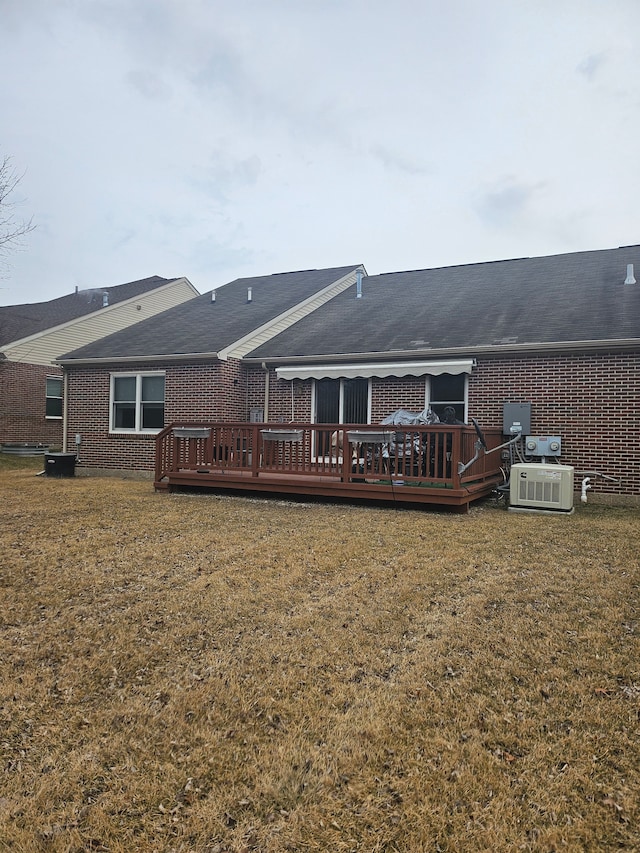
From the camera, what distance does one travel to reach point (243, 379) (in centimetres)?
1326

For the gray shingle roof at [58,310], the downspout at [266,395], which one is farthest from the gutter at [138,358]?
the gray shingle roof at [58,310]

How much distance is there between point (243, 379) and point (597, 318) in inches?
316

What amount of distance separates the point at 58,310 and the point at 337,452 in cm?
1888

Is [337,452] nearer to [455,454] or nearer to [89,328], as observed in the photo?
[455,454]

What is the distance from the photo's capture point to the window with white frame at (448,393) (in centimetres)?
1111

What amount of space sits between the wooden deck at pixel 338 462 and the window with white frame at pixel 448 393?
1.09 m

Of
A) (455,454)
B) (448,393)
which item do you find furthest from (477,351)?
(455,454)

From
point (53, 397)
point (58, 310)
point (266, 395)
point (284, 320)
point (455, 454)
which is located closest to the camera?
point (455, 454)

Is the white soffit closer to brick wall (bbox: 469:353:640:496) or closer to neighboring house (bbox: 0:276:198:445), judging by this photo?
brick wall (bbox: 469:353:640:496)

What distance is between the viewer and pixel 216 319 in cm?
1563

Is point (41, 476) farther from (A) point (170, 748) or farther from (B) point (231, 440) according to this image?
(A) point (170, 748)

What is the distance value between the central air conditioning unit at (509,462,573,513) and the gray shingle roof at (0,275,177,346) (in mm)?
17394

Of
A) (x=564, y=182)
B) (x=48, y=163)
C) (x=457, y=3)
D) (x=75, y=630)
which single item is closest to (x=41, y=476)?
(x=48, y=163)

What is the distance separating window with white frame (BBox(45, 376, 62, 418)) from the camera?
19.4 metres
